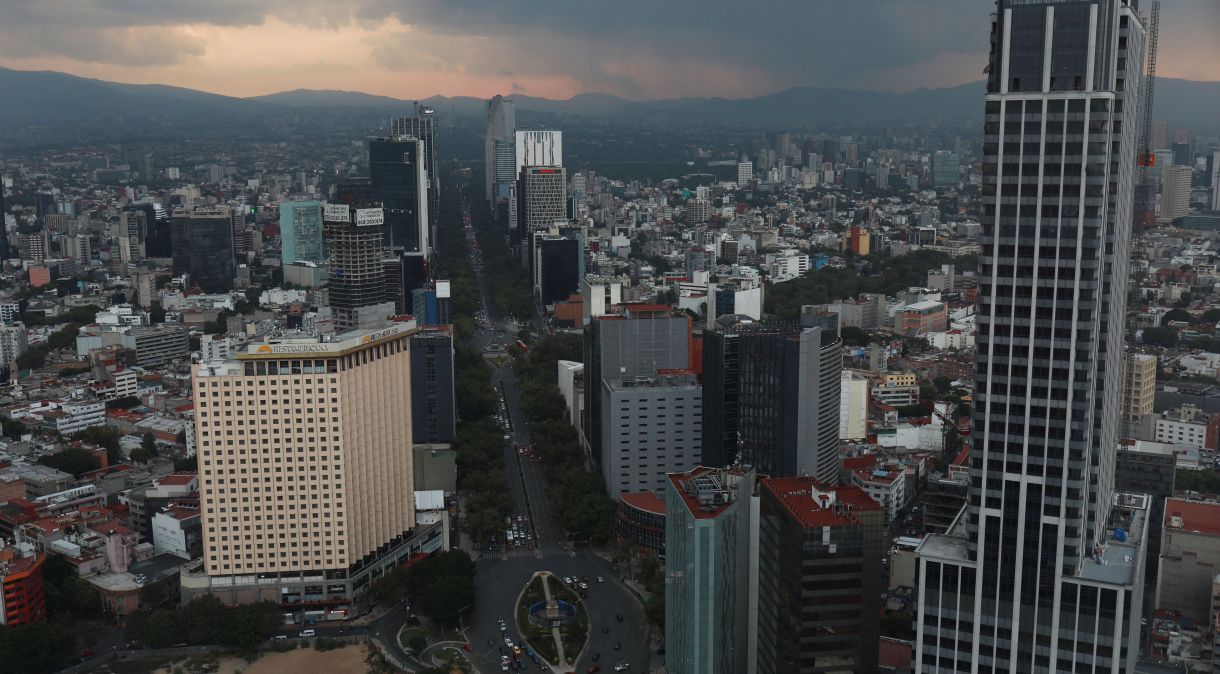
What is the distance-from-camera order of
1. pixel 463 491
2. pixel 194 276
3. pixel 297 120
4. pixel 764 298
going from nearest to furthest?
pixel 463 491
pixel 764 298
pixel 194 276
pixel 297 120

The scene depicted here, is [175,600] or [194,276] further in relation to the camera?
[194,276]

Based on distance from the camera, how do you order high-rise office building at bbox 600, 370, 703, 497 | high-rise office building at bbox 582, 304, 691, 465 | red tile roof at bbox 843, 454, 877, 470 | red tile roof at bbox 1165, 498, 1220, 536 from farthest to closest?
high-rise office building at bbox 582, 304, 691, 465 < red tile roof at bbox 843, 454, 877, 470 < high-rise office building at bbox 600, 370, 703, 497 < red tile roof at bbox 1165, 498, 1220, 536

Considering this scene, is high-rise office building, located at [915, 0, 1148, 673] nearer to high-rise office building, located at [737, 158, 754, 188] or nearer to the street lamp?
the street lamp

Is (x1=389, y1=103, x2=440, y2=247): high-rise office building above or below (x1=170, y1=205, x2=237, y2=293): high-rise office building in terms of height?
above

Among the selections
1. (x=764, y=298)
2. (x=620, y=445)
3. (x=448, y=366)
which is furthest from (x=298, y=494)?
(x=764, y=298)

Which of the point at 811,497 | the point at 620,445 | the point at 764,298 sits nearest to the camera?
the point at 811,497

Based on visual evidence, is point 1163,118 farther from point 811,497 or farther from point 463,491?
point 463,491

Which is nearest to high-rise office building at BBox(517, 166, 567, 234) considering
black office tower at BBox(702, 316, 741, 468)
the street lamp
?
black office tower at BBox(702, 316, 741, 468)
